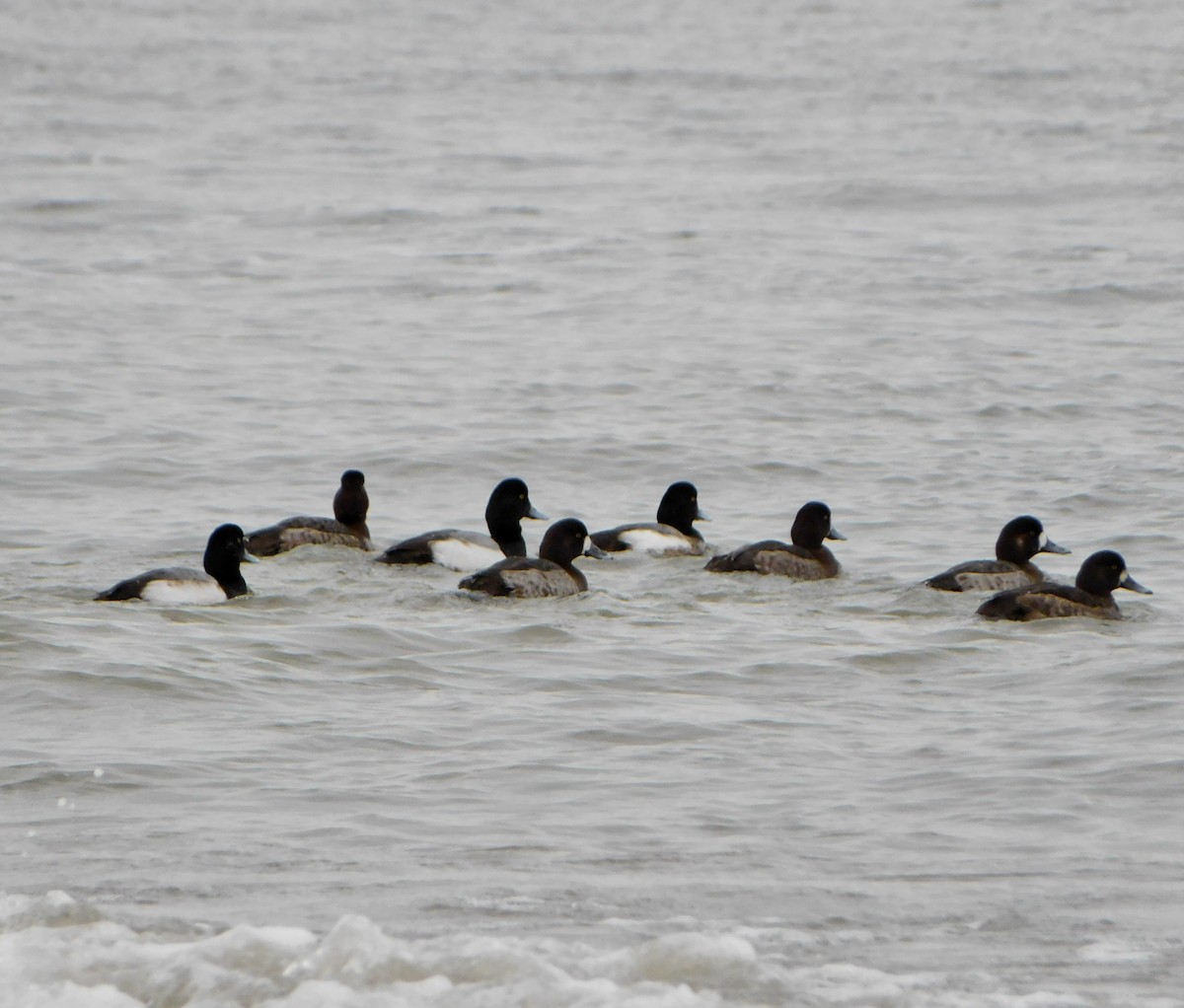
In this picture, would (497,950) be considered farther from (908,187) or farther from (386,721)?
(908,187)

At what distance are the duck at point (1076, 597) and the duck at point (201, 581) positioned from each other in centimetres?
459

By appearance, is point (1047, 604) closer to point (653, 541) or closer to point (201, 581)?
point (653, 541)

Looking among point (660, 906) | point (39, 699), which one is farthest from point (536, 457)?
point (660, 906)

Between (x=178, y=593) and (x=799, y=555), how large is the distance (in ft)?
13.4

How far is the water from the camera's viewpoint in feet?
24.2

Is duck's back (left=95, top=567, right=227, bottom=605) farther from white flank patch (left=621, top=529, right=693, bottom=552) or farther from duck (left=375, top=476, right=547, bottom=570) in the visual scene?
white flank patch (left=621, top=529, right=693, bottom=552)

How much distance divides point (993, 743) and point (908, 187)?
2454cm

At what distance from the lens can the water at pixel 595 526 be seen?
739 cm

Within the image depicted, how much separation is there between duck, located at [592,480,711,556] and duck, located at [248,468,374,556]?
65.9 inches

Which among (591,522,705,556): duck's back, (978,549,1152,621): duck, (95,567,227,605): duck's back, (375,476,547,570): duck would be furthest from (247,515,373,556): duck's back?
(978,549,1152,621): duck

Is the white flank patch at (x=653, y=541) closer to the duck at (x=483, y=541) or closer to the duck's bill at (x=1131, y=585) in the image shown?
the duck at (x=483, y=541)

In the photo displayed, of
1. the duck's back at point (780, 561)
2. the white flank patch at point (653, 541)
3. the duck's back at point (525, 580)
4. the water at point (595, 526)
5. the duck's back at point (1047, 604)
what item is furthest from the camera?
the white flank patch at point (653, 541)

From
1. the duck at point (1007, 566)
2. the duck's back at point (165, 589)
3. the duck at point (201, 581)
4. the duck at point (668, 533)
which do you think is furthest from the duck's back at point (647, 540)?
the duck's back at point (165, 589)

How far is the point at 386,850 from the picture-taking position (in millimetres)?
8125
